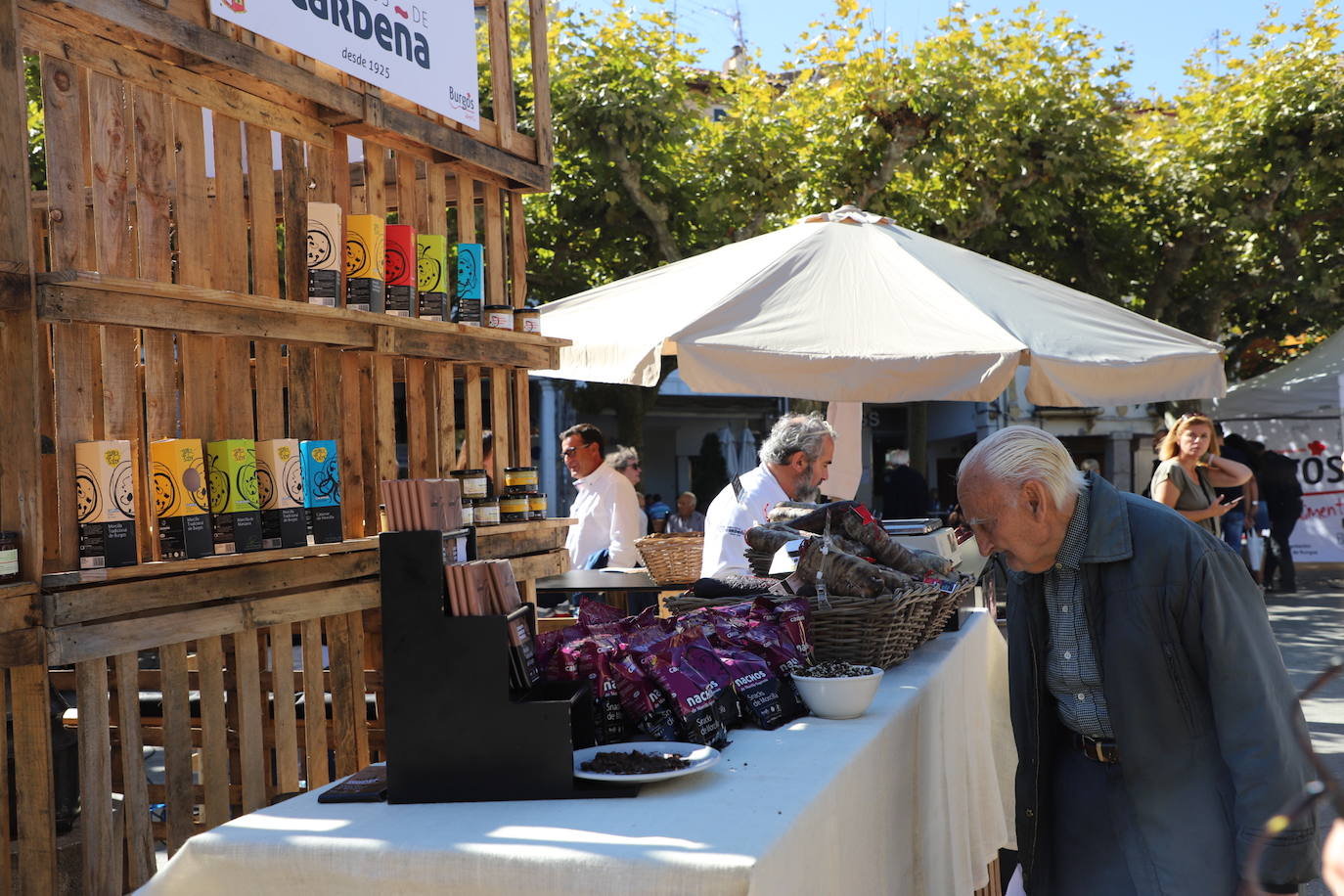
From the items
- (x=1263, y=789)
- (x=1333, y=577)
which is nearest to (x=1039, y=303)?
(x=1263, y=789)

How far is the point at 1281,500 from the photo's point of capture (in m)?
13.2

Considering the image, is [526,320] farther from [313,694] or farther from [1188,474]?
[1188,474]

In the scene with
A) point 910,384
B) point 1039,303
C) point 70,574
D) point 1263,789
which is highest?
point 1039,303

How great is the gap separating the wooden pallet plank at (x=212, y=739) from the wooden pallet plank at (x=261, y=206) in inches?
41.3

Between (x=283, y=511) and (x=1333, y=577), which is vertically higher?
(x=283, y=511)

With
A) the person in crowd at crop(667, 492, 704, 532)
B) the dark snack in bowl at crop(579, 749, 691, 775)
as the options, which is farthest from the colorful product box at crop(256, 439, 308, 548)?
the person in crowd at crop(667, 492, 704, 532)

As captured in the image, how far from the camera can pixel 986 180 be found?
13484mm

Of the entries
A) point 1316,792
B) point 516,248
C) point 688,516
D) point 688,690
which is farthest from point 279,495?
point 688,516

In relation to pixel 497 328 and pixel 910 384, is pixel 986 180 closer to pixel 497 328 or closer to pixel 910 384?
pixel 910 384

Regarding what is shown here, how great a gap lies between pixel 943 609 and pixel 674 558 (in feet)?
7.65

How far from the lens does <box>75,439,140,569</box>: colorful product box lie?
2744 millimetres

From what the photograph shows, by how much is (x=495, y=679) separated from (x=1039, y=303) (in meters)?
4.21

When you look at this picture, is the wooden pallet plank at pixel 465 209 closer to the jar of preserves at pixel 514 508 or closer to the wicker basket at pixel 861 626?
the jar of preserves at pixel 514 508

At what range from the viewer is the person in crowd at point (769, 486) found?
4.93 m
